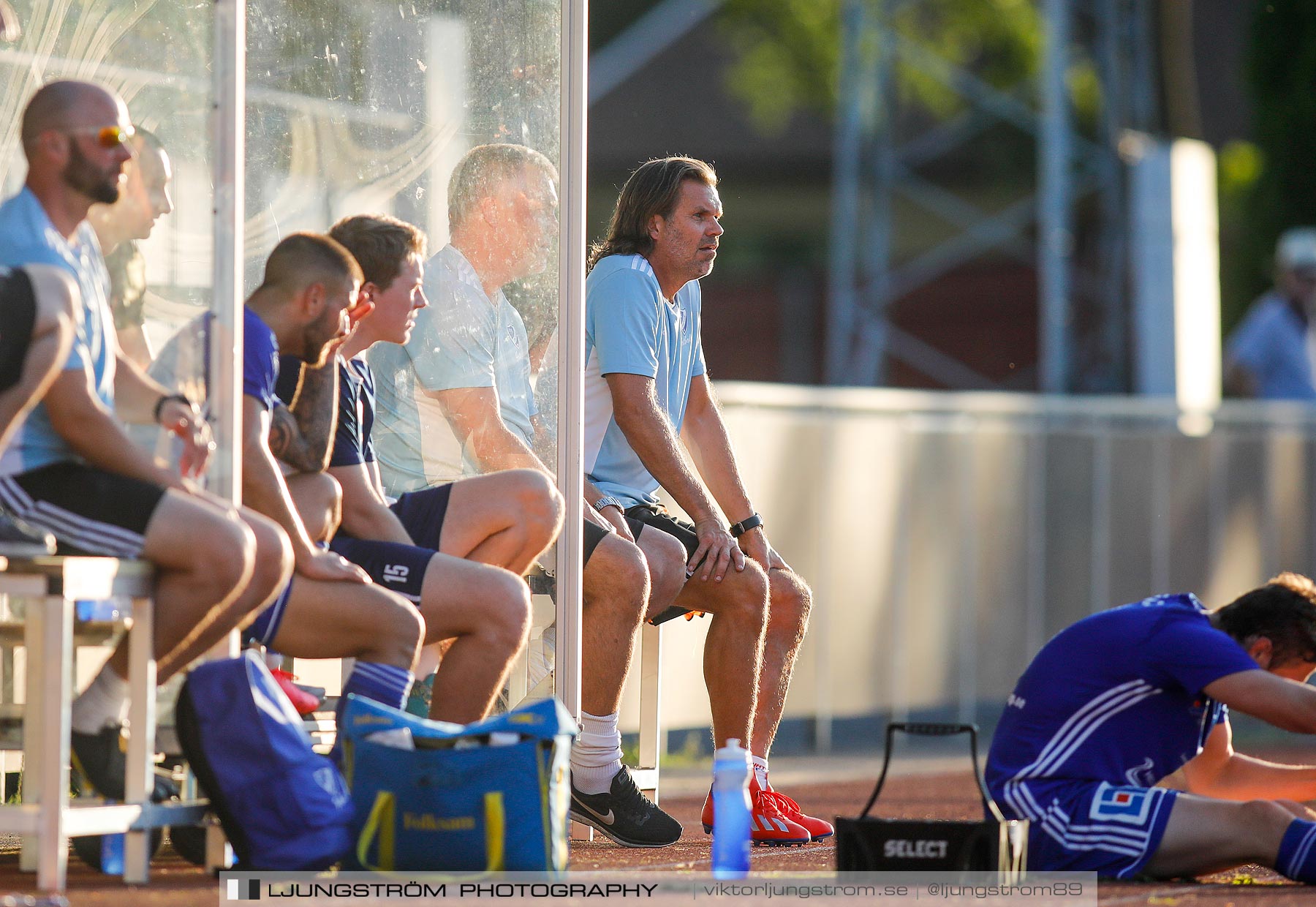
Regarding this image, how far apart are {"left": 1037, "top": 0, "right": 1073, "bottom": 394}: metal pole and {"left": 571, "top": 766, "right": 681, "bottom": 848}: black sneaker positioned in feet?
35.1

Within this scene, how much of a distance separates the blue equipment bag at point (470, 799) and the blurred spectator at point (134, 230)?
1179 millimetres

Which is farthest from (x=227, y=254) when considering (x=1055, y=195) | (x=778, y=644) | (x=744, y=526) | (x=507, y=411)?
(x=1055, y=195)

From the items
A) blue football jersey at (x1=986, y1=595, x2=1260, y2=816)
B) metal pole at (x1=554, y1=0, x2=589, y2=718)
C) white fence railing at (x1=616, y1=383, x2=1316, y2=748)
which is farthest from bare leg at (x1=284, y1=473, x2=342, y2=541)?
white fence railing at (x1=616, y1=383, x2=1316, y2=748)

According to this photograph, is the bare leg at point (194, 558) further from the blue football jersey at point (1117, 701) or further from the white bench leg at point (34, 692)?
the blue football jersey at point (1117, 701)

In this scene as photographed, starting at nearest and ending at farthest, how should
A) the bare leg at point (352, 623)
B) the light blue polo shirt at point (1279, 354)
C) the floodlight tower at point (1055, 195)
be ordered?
the bare leg at point (352, 623)
the light blue polo shirt at point (1279, 354)
the floodlight tower at point (1055, 195)

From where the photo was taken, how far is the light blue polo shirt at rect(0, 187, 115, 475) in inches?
163

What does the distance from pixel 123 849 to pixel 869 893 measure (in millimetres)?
1622

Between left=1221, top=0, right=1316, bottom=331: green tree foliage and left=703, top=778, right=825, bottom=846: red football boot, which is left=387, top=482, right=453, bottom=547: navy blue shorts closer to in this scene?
left=703, top=778, right=825, bottom=846: red football boot

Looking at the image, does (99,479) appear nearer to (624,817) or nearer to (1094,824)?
(624,817)

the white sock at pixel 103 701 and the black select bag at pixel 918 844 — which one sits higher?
the white sock at pixel 103 701

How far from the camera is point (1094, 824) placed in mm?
4715

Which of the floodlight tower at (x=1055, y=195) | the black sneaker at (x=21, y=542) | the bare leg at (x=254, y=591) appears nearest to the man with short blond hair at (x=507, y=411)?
the bare leg at (x=254, y=591)

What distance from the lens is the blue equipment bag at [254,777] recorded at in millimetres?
4137

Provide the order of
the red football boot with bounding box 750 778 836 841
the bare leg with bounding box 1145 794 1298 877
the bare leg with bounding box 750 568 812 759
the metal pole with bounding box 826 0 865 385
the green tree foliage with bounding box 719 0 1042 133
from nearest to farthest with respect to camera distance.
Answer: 1. the bare leg with bounding box 1145 794 1298 877
2. the red football boot with bounding box 750 778 836 841
3. the bare leg with bounding box 750 568 812 759
4. the metal pole with bounding box 826 0 865 385
5. the green tree foliage with bounding box 719 0 1042 133
